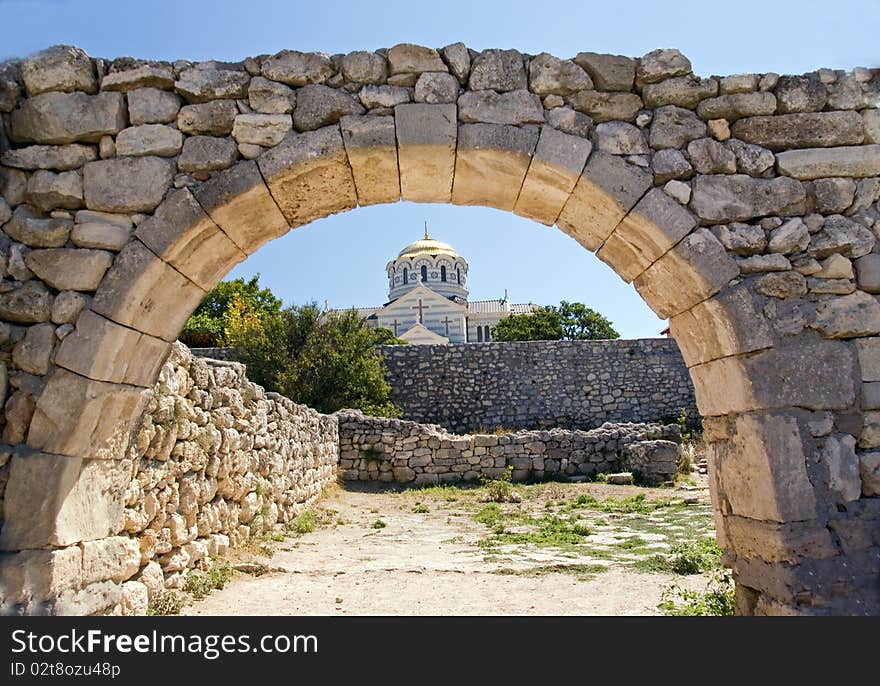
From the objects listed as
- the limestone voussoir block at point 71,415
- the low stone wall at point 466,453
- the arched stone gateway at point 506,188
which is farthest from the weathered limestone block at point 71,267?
the low stone wall at point 466,453

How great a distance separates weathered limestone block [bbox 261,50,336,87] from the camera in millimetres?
3969

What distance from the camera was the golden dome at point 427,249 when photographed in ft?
197

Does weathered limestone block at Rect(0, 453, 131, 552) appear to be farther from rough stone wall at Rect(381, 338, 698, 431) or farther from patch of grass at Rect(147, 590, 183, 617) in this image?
rough stone wall at Rect(381, 338, 698, 431)

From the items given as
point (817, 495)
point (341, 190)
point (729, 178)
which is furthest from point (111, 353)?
point (817, 495)

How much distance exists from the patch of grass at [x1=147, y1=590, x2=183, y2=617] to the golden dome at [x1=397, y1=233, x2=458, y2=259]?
55413 mm

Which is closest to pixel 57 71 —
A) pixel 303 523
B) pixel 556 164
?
pixel 556 164

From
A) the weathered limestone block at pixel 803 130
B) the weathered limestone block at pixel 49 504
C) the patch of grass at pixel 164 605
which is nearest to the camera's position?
the weathered limestone block at pixel 49 504

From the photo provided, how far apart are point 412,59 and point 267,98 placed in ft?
2.97

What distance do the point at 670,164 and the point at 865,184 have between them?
1.24m

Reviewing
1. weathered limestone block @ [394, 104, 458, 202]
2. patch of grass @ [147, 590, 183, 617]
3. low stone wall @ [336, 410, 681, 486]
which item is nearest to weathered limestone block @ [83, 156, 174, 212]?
weathered limestone block @ [394, 104, 458, 202]

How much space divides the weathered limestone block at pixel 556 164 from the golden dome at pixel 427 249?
184 ft

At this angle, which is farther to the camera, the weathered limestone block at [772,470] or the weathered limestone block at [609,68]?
the weathered limestone block at [609,68]

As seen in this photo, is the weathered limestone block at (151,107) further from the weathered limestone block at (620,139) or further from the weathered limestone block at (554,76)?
the weathered limestone block at (620,139)

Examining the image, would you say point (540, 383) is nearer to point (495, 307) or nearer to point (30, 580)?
point (30, 580)
